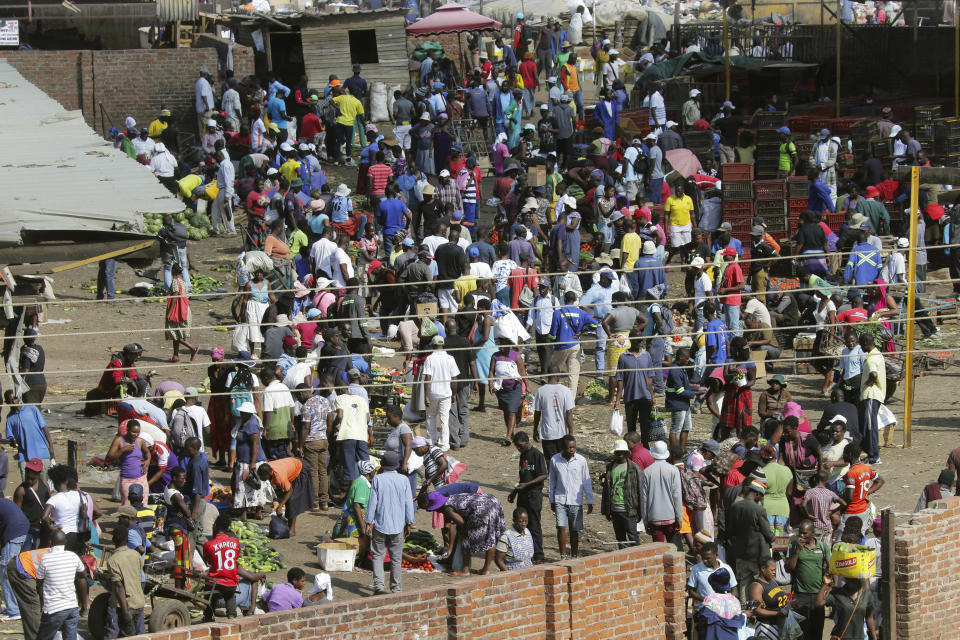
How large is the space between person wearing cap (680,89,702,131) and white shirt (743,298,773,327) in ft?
31.4

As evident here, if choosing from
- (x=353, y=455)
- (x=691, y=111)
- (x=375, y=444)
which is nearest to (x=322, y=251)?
(x=375, y=444)

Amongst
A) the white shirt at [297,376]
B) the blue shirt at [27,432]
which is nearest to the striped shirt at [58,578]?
the blue shirt at [27,432]

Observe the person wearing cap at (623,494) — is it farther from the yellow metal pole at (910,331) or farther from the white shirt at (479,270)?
the white shirt at (479,270)

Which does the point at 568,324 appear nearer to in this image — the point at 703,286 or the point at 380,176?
the point at 703,286

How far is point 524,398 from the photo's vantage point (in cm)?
2033

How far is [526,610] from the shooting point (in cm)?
1352

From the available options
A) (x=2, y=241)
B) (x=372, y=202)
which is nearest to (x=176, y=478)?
(x=2, y=241)

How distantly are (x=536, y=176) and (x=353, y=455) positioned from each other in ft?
32.4

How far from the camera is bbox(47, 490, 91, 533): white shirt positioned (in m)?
14.5

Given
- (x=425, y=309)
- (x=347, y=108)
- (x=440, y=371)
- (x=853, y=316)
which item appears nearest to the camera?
A: (x=440, y=371)

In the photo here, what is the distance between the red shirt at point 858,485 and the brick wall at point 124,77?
66.7 ft

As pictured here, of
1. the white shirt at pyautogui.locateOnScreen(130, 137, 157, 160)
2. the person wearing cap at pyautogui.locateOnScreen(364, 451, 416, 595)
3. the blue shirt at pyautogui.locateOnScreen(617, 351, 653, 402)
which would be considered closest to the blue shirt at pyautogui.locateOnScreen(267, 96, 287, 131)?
the white shirt at pyautogui.locateOnScreen(130, 137, 157, 160)

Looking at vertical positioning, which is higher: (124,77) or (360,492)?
(124,77)

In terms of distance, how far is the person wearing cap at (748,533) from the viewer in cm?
1524
